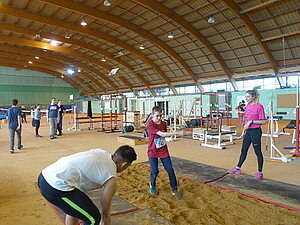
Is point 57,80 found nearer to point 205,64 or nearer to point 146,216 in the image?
point 205,64

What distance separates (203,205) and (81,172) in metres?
1.91

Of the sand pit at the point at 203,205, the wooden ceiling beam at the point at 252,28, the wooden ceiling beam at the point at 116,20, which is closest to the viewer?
the sand pit at the point at 203,205

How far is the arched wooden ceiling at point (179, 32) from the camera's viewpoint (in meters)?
13.5

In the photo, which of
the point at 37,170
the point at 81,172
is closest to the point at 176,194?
the point at 81,172

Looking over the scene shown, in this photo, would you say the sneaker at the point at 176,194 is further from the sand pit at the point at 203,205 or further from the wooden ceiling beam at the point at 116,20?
the wooden ceiling beam at the point at 116,20

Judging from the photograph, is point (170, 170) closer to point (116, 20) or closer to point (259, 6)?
point (259, 6)

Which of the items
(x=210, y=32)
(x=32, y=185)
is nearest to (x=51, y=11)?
(x=210, y=32)

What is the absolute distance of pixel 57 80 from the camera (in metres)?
37.9

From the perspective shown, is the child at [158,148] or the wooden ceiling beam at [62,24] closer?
the child at [158,148]

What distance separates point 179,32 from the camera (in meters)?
17.2

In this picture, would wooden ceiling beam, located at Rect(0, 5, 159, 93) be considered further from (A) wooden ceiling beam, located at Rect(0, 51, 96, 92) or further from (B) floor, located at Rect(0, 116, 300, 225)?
(A) wooden ceiling beam, located at Rect(0, 51, 96, 92)

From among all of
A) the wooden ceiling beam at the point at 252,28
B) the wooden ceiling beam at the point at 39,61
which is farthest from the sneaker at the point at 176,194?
the wooden ceiling beam at the point at 39,61

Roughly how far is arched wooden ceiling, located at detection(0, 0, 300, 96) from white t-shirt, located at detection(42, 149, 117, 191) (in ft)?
41.0

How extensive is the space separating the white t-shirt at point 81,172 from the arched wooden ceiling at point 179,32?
12.5 meters
